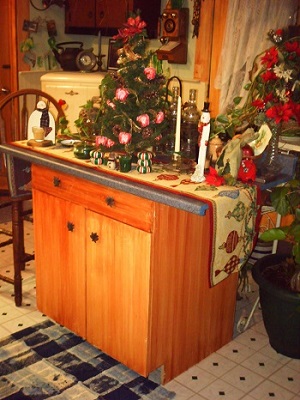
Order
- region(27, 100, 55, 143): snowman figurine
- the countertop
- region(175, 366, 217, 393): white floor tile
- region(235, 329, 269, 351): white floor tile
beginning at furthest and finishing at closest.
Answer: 1. region(27, 100, 55, 143): snowman figurine
2. region(235, 329, 269, 351): white floor tile
3. region(175, 366, 217, 393): white floor tile
4. the countertop

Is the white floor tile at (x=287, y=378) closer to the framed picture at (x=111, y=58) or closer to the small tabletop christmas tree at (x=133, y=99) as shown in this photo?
the small tabletop christmas tree at (x=133, y=99)

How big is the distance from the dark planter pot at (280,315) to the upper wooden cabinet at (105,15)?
2543mm

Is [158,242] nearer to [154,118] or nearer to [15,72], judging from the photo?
[154,118]

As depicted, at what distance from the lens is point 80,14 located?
489cm

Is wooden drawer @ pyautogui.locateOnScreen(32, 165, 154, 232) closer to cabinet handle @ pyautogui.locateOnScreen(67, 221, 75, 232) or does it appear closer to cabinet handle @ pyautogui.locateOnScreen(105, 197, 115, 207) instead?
cabinet handle @ pyautogui.locateOnScreen(105, 197, 115, 207)

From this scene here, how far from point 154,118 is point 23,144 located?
32.0 inches

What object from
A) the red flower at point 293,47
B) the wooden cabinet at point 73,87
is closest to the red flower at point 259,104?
the red flower at point 293,47

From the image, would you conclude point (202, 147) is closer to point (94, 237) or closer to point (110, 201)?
point (110, 201)

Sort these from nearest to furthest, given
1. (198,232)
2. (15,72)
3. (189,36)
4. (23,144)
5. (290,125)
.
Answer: (198,232) → (23,144) → (290,125) → (189,36) → (15,72)

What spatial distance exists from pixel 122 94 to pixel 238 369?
1.38 m

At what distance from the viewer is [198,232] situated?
2285 millimetres

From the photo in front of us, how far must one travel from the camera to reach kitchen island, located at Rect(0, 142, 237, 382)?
2156 mm

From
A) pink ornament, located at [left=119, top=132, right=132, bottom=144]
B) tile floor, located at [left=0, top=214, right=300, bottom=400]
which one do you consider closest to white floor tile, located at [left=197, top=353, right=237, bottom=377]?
tile floor, located at [left=0, top=214, right=300, bottom=400]

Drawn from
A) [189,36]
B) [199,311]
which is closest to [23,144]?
[199,311]
